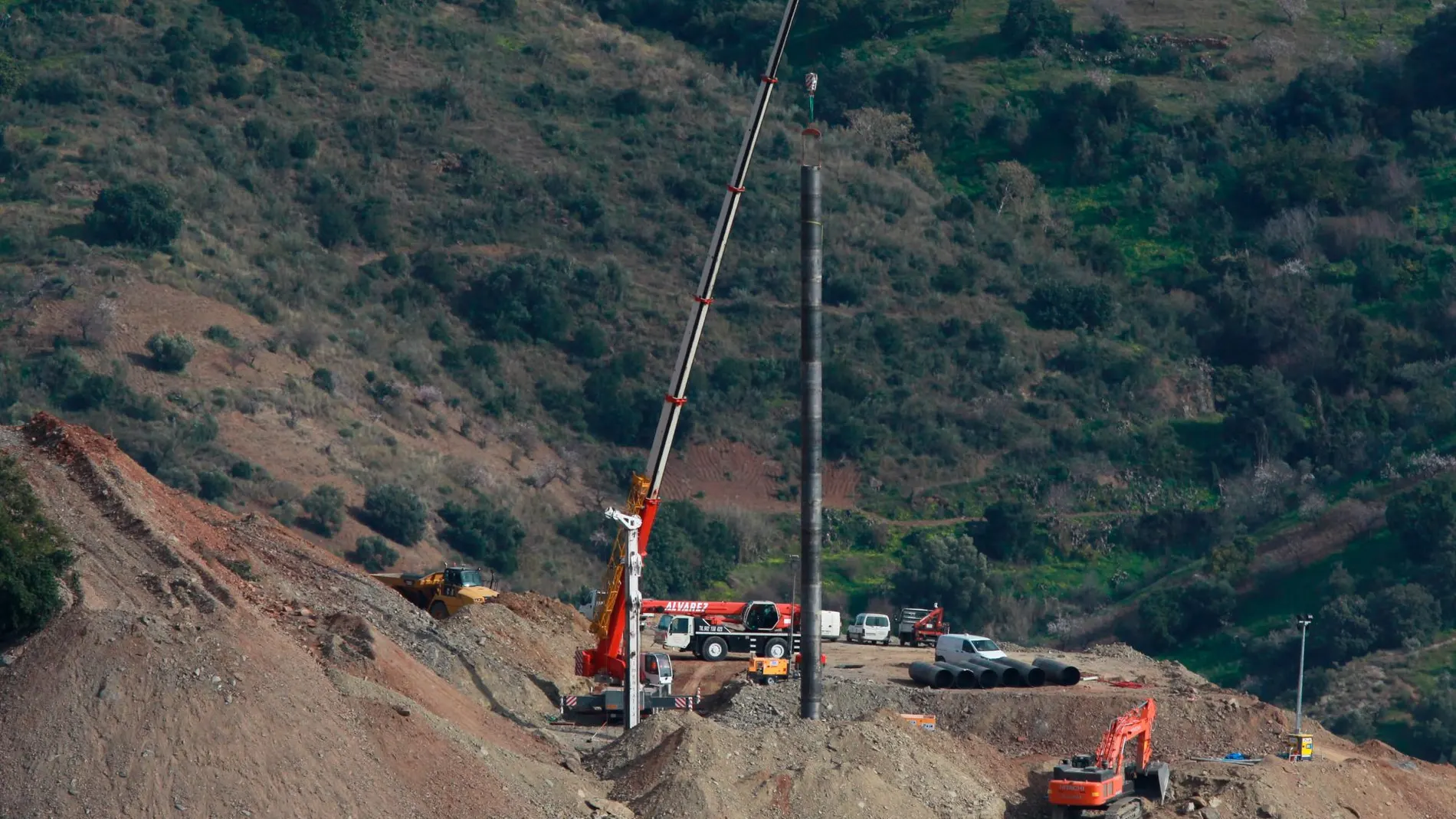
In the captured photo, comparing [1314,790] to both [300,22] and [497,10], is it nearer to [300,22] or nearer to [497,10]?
[300,22]

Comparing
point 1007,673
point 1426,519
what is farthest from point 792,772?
point 1426,519

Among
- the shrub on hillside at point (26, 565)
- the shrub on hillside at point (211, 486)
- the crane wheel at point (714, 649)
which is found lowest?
the shrub on hillside at point (211, 486)

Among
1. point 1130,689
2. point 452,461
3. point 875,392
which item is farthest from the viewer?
point 875,392

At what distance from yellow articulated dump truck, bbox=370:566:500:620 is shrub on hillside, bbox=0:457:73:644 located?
18733mm

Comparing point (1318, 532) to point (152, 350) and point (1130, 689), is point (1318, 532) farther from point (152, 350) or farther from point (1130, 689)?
point (152, 350)

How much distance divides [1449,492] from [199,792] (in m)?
65.0

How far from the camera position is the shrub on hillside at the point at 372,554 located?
7800 centimetres

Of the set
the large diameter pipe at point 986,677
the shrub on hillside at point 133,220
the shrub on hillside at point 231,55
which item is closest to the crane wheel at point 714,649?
the large diameter pipe at point 986,677

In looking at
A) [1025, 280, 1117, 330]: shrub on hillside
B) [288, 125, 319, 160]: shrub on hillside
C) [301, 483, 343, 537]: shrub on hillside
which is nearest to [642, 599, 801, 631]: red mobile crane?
[301, 483, 343, 537]: shrub on hillside

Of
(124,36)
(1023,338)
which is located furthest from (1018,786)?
(124,36)

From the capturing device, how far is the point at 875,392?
100562mm

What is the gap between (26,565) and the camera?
36.4 metres

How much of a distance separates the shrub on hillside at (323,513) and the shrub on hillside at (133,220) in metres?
20.3

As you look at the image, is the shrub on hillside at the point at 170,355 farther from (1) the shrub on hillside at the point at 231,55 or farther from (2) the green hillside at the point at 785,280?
(1) the shrub on hillside at the point at 231,55
